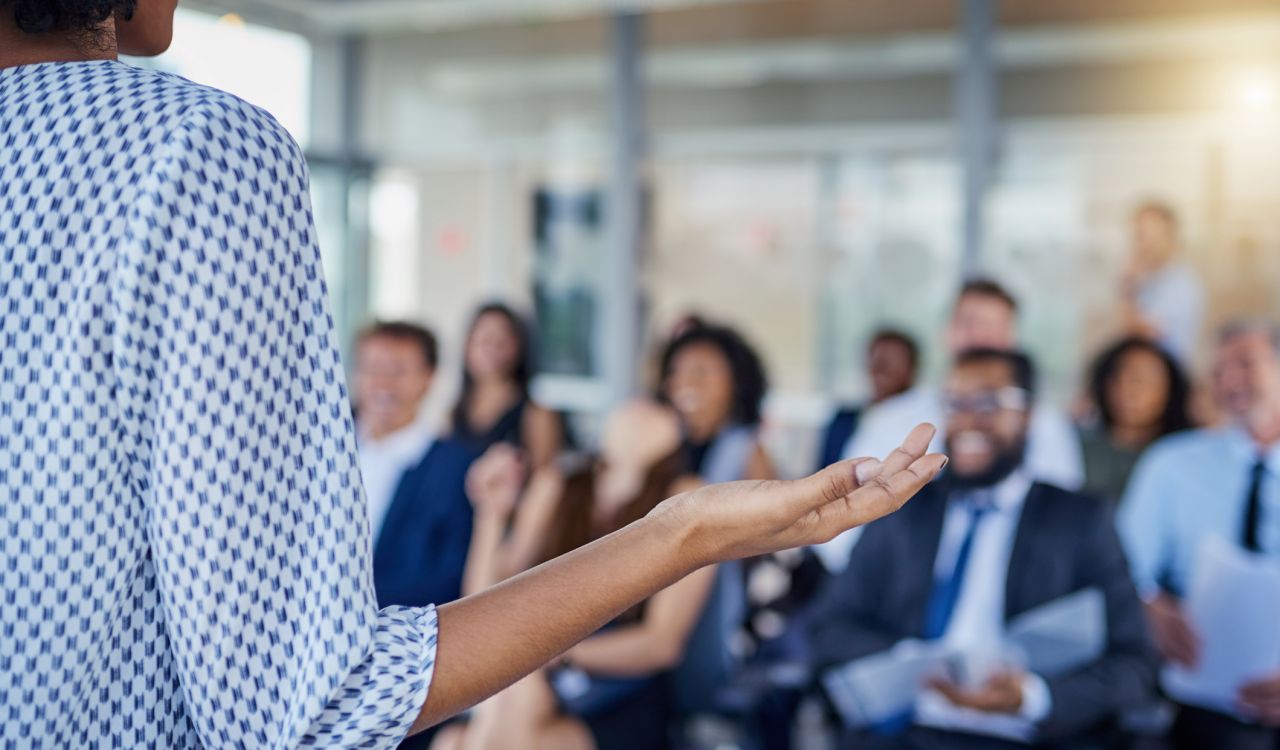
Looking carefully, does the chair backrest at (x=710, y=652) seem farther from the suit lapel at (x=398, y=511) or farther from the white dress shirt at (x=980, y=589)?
the suit lapel at (x=398, y=511)

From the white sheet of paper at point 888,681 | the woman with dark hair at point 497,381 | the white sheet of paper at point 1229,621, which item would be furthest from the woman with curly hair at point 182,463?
the woman with dark hair at point 497,381

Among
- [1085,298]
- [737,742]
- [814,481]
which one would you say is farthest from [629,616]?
[1085,298]

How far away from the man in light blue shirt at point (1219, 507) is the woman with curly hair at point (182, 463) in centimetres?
326

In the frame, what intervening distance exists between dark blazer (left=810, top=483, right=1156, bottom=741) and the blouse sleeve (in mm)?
2639

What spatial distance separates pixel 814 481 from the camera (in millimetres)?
889

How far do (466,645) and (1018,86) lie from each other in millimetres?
6302

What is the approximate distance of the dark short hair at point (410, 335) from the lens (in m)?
4.59

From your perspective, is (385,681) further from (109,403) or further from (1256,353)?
(1256,353)

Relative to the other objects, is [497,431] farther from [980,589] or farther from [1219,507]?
[1219,507]

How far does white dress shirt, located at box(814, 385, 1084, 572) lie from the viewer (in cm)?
430

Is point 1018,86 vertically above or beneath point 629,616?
above

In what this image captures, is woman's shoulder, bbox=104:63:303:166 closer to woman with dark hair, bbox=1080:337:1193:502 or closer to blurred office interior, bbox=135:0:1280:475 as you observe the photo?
woman with dark hair, bbox=1080:337:1193:502

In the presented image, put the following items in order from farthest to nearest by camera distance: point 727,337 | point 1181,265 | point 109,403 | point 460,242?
1. point 460,242
2. point 1181,265
3. point 727,337
4. point 109,403

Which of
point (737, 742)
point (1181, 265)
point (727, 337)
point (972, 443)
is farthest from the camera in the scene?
point (1181, 265)
